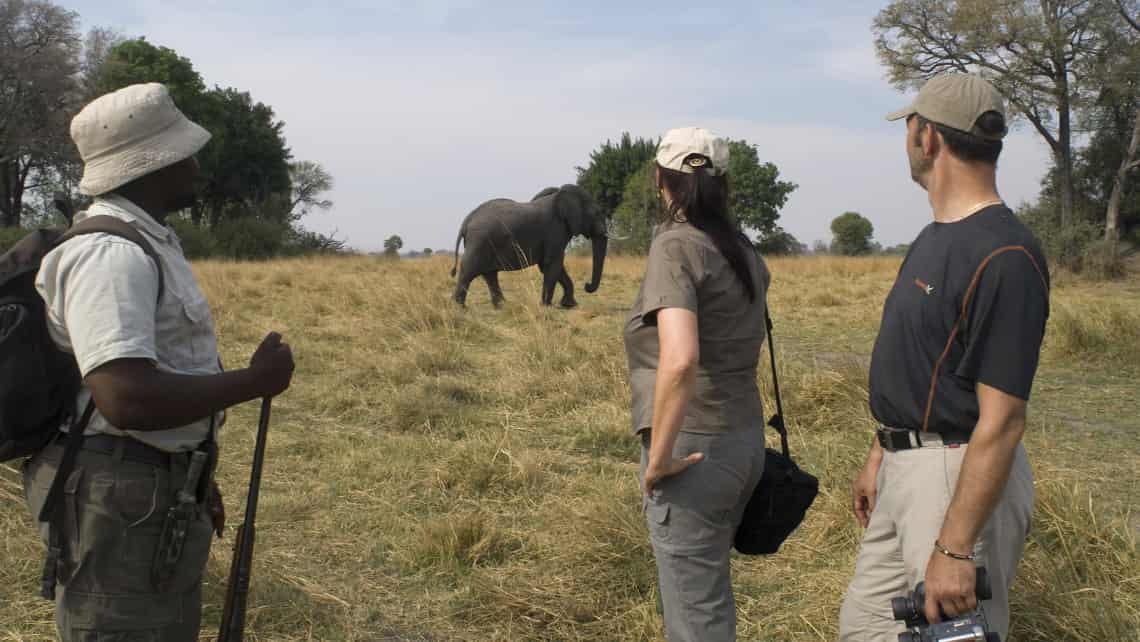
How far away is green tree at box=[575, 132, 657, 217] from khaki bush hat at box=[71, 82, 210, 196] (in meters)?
51.3

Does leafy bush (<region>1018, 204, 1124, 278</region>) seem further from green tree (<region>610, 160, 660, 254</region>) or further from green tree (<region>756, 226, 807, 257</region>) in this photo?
green tree (<region>756, 226, 807, 257</region>)

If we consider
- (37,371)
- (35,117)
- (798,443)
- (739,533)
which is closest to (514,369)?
(798,443)

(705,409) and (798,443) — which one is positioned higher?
(705,409)

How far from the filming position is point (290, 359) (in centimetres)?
237

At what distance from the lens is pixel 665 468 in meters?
2.48

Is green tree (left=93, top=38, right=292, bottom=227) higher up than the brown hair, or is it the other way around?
A: green tree (left=93, top=38, right=292, bottom=227)

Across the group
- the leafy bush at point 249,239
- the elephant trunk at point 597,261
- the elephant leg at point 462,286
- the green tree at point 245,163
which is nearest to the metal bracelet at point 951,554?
the elephant leg at point 462,286

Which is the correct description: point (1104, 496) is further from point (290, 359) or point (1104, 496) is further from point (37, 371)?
point (37, 371)

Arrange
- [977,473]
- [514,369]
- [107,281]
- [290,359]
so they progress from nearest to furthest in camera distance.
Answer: [107,281] → [977,473] → [290,359] → [514,369]

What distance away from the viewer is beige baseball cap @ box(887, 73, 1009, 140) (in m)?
2.27

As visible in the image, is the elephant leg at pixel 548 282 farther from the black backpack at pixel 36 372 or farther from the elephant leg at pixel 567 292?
the black backpack at pixel 36 372

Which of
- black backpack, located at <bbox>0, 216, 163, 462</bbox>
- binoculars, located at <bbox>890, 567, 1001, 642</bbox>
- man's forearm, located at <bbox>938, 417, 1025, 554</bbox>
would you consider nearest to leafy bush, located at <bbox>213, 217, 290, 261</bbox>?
black backpack, located at <bbox>0, 216, 163, 462</bbox>

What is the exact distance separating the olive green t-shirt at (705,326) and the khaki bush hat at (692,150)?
171 mm

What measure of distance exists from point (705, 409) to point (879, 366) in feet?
1.55
